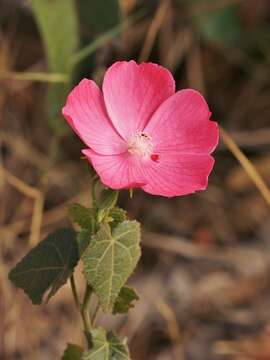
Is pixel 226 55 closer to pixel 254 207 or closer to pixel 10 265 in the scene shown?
pixel 254 207

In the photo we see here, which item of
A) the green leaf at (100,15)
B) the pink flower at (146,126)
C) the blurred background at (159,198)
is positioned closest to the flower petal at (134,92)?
the pink flower at (146,126)

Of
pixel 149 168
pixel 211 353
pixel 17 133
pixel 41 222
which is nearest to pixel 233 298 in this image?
pixel 211 353

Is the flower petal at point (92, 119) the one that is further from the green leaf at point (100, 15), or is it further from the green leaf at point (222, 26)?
the green leaf at point (222, 26)

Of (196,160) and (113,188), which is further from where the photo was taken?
(196,160)

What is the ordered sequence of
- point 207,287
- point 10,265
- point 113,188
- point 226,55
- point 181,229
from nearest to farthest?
1. point 113,188
2. point 10,265
3. point 207,287
4. point 181,229
5. point 226,55

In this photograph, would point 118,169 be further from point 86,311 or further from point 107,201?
point 86,311

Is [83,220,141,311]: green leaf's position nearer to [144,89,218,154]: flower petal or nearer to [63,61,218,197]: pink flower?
[63,61,218,197]: pink flower

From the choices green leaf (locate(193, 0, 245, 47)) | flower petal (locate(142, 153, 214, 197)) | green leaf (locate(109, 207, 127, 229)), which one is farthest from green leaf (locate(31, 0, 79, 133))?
green leaf (locate(109, 207, 127, 229))
